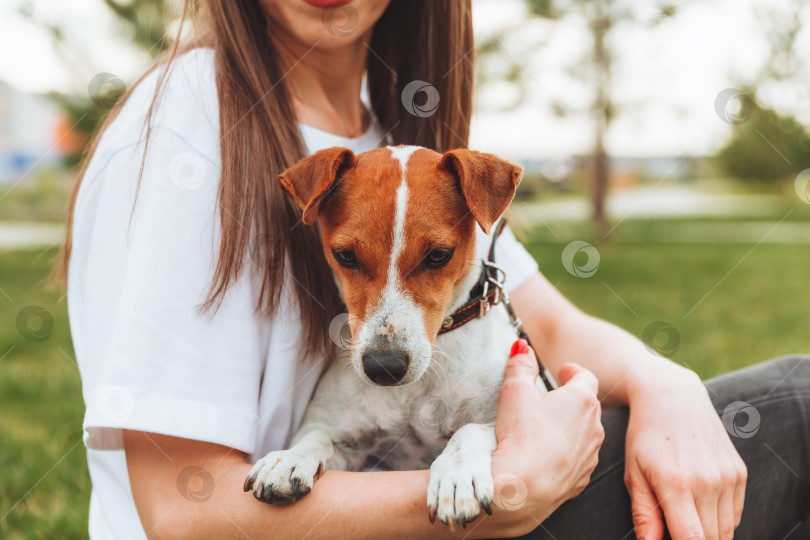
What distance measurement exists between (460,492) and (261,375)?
640 mm

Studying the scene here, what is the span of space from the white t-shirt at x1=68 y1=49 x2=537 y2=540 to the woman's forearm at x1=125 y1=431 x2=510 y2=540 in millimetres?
100

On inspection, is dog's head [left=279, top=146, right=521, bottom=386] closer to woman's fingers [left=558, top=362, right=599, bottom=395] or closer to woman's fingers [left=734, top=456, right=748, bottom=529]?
woman's fingers [left=558, top=362, right=599, bottom=395]

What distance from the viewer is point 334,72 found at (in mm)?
2445

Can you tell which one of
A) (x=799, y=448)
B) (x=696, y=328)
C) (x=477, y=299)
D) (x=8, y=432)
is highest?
(x=477, y=299)

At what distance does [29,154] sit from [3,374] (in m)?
28.2

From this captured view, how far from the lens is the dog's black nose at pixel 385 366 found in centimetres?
182

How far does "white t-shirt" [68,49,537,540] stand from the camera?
162cm

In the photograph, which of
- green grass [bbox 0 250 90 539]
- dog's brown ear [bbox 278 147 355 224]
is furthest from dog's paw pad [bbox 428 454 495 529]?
green grass [bbox 0 250 90 539]

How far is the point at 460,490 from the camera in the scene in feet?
5.36

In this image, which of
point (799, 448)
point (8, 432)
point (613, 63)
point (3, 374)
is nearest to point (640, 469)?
point (799, 448)

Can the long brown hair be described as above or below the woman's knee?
above

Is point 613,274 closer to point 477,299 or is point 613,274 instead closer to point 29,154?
point 477,299

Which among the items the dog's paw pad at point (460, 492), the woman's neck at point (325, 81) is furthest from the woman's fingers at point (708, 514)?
the woman's neck at point (325, 81)

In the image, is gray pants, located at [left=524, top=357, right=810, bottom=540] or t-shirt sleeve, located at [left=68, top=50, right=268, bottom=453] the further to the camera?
gray pants, located at [left=524, top=357, right=810, bottom=540]
